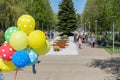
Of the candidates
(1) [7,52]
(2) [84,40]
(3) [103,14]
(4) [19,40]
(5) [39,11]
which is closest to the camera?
(4) [19,40]

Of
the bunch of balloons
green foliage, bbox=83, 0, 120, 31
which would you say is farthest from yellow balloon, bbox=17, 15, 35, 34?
green foliage, bbox=83, 0, 120, 31

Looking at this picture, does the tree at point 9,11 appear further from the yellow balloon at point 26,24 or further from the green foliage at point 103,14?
the yellow balloon at point 26,24

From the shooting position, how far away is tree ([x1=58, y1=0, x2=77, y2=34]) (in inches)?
2948

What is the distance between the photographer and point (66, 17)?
7556cm

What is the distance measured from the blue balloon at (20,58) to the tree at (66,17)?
63.6 m

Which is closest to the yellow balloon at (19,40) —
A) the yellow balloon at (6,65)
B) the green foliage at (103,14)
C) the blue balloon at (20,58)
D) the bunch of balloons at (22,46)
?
the bunch of balloons at (22,46)

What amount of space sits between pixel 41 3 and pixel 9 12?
31.7 meters

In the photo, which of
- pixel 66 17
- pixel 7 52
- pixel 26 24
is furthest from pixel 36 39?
pixel 66 17

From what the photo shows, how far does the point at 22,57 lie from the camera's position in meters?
10.9

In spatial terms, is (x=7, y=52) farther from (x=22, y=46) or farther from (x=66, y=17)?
(x=66, y=17)

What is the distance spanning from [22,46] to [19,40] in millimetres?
253

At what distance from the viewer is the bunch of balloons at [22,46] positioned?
35.8 feet

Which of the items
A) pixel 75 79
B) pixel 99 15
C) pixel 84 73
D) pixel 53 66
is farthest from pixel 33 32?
pixel 99 15

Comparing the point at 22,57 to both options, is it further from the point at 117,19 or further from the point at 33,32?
the point at 117,19
